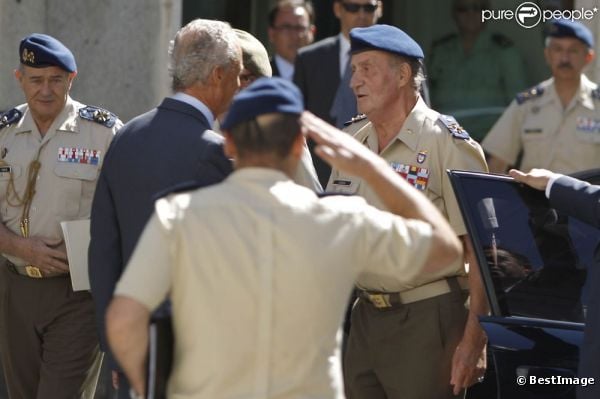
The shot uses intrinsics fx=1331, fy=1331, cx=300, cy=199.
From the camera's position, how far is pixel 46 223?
5.76m

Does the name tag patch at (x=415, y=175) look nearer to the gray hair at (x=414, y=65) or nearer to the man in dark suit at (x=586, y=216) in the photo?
the gray hair at (x=414, y=65)

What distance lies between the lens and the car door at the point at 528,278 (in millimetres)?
4719

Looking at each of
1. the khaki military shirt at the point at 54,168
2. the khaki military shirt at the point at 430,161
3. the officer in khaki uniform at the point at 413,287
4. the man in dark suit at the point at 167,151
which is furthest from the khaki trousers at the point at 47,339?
the khaki military shirt at the point at 430,161

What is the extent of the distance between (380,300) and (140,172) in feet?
3.85

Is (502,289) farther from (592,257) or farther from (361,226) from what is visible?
(361,226)

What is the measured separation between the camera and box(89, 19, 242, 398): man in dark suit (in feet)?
14.3

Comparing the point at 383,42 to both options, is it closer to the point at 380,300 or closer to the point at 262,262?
the point at 380,300

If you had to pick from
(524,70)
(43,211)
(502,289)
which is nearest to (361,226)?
(502,289)

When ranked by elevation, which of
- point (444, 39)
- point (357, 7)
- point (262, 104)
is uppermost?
point (262, 104)

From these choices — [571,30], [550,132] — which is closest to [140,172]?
[550,132]

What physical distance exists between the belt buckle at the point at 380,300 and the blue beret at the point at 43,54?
1.77 m

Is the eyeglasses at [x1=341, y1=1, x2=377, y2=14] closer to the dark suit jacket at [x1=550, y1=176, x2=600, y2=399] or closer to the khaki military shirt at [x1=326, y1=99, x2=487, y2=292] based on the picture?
the khaki military shirt at [x1=326, y1=99, x2=487, y2=292]

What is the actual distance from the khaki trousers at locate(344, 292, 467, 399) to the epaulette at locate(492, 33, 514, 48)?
4.35 m

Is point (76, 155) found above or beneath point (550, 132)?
above
